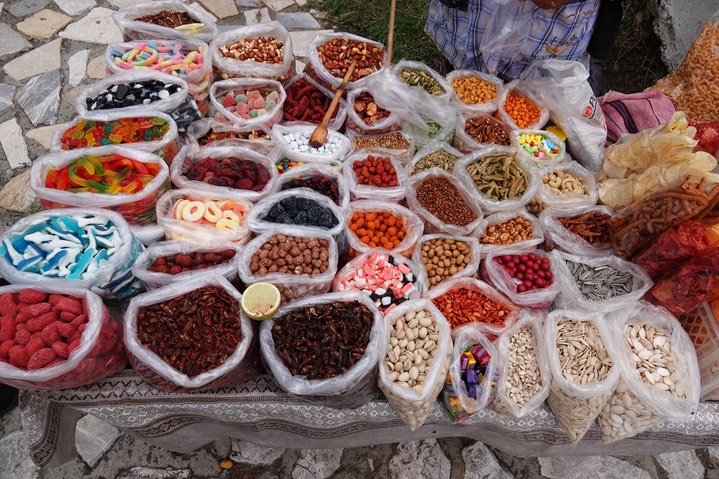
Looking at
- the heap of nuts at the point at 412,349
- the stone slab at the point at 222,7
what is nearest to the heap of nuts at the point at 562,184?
the heap of nuts at the point at 412,349

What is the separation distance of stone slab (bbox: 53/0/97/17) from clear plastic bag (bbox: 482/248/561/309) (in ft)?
13.8

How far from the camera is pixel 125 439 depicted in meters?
2.22

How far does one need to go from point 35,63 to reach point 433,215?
142 inches

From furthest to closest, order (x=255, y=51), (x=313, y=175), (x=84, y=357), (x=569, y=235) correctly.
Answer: (x=255, y=51), (x=313, y=175), (x=569, y=235), (x=84, y=357)

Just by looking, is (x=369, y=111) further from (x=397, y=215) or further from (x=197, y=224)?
(x=197, y=224)

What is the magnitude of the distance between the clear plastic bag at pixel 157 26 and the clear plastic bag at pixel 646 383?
8.39 ft

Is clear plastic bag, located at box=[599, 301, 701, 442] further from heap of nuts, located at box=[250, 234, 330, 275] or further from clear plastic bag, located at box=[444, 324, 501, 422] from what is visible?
heap of nuts, located at box=[250, 234, 330, 275]

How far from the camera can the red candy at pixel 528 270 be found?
72.6 inches

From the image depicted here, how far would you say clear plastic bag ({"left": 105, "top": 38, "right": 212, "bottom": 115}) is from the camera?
7.51 feet

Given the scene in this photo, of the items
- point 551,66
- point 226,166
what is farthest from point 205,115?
point 551,66

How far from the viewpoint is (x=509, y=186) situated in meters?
2.12

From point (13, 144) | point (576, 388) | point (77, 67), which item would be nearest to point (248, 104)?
point (576, 388)

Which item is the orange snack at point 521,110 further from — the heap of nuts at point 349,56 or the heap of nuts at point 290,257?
the heap of nuts at point 290,257

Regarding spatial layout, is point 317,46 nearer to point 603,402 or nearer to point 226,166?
point 226,166
